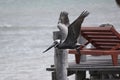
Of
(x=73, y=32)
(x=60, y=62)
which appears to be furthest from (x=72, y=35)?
(x=60, y=62)

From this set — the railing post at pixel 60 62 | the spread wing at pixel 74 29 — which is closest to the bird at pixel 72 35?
the spread wing at pixel 74 29

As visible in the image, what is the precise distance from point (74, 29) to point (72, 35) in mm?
145

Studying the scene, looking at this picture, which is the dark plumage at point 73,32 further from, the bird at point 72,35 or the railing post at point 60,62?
the railing post at point 60,62

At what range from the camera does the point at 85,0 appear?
151m

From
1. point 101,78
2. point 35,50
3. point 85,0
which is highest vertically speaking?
point 85,0

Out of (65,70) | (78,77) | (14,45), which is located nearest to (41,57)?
(14,45)

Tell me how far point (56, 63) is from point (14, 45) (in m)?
21.7

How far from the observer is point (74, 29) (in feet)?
36.9

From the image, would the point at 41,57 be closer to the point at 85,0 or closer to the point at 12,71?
the point at 12,71

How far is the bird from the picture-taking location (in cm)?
1108

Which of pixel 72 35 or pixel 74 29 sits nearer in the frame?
pixel 74 29

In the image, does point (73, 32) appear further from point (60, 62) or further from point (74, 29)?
point (60, 62)

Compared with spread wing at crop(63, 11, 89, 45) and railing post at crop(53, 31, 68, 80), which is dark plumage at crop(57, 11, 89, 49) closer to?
spread wing at crop(63, 11, 89, 45)

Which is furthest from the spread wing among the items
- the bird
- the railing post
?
the railing post
